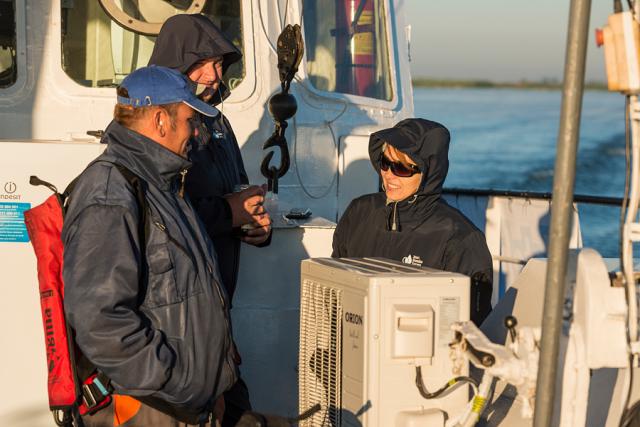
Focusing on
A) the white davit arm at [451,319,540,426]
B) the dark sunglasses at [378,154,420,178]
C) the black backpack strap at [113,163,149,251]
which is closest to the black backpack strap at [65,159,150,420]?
the black backpack strap at [113,163,149,251]

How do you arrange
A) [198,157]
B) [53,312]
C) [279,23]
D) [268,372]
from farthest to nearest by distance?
[279,23]
[268,372]
[198,157]
[53,312]

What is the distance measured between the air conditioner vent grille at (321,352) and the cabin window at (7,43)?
2.26 metres

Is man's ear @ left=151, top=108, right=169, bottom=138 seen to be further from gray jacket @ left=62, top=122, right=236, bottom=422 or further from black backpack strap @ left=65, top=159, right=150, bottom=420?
black backpack strap @ left=65, top=159, right=150, bottom=420

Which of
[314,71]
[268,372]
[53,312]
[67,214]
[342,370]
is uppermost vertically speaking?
[314,71]

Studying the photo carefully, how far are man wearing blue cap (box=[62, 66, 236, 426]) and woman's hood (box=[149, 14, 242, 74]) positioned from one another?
2.55ft

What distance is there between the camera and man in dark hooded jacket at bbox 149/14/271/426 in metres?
4.45

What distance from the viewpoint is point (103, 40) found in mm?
5723

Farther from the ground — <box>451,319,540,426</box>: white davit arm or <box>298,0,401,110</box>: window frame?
<box>298,0,401,110</box>: window frame

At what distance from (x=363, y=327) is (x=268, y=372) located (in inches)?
56.8

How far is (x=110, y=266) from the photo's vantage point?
11.1 ft

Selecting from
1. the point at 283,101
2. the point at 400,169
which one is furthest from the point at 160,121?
the point at 283,101

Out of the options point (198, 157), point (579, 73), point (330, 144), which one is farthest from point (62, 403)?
point (330, 144)

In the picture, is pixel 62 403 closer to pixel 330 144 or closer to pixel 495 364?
pixel 495 364

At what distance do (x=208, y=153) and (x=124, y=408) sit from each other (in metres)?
1.32
